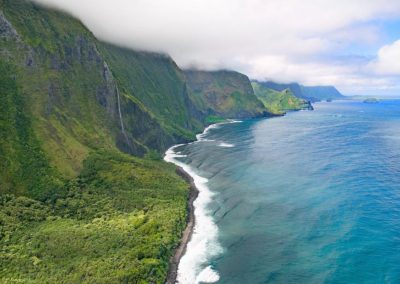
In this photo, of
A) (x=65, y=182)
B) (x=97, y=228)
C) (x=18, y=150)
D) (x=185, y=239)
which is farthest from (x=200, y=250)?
(x=18, y=150)

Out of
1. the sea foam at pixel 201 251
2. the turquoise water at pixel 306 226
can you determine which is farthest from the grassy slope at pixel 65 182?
the turquoise water at pixel 306 226

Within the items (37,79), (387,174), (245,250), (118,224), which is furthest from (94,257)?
(387,174)

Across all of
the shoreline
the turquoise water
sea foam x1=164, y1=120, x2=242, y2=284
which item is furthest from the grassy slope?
the turquoise water

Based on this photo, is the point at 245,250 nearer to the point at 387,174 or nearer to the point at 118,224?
the point at 118,224

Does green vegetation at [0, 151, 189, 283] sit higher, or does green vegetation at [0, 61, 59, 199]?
green vegetation at [0, 61, 59, 199]

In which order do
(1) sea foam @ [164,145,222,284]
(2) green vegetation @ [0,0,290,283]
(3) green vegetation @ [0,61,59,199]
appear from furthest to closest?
1. (3) green vegetation @ [0,61,59,199]
2. (1) sea foam @ [164,145,222,284]
3. (2) green vegetation @ [0,0,290,283]

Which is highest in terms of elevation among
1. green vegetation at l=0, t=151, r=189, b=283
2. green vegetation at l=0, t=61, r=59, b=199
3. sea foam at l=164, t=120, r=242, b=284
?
green vegetation at l=0, t=61, r=59, b=199

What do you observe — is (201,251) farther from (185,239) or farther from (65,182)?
(65,182)

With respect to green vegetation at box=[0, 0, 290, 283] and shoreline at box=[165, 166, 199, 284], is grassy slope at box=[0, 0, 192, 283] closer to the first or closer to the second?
green vegetation at box=[0, 0, 290, 283]
